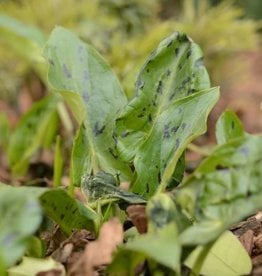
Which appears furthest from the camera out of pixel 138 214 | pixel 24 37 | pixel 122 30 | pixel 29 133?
pixel 122 30

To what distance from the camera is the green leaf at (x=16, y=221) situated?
0.50 meters

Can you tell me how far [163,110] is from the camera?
2.48ft

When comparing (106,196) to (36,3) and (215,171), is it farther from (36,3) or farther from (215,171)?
(36,3)

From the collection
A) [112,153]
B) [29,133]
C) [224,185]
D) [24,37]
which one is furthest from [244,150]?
[24,37]

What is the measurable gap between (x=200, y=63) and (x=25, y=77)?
1.38 m

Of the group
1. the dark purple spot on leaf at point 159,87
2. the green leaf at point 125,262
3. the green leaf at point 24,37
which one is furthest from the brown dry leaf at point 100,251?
the green leaf at point 24,37

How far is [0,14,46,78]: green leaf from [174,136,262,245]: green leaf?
975 mm

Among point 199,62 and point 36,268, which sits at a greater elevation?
point 199,62

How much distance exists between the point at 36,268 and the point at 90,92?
0.29m

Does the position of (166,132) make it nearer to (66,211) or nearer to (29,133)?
(66,211)

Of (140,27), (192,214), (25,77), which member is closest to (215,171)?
(192,214)

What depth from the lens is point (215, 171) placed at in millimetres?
545

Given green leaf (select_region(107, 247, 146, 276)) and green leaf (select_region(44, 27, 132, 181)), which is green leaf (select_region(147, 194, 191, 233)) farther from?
green leaf (select_region(44, 27, 132, 181))

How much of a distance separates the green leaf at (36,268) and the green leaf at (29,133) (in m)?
0.63
